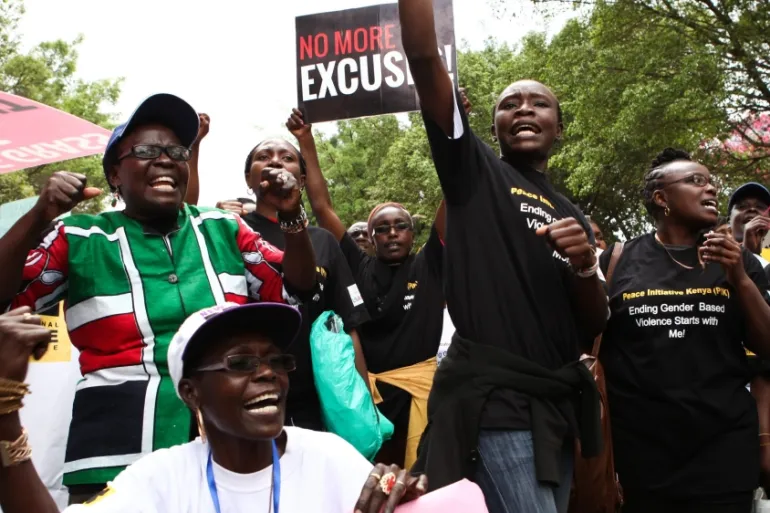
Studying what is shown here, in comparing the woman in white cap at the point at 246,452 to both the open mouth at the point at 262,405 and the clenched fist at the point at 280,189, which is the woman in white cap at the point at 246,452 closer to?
the open mouth at the point at 262,405

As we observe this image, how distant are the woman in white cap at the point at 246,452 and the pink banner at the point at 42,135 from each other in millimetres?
3765

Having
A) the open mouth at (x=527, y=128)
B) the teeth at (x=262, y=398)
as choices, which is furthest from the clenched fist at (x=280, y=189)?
the open mouth at (x=527, y=128)

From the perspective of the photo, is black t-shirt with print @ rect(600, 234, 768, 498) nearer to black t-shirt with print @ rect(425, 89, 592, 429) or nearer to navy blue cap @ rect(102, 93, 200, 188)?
black t-shirt with print @ rect(425, 89, 592, 429)

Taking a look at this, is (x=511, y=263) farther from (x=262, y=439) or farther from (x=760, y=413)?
(x=760, y=413)

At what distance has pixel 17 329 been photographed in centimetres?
231

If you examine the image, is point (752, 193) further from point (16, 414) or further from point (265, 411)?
point (16, 414)

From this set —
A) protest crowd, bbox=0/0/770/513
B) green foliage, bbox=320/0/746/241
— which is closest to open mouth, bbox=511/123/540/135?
protest crowd, bbox=0/0/770/513

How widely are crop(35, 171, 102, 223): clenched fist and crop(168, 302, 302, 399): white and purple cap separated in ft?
1.82

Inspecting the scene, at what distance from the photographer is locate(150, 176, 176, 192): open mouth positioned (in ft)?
10.6

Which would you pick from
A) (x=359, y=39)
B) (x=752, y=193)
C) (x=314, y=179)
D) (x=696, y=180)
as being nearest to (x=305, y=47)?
(x=359, y=39)

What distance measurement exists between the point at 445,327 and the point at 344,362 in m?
1.94

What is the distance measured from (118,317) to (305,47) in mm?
4538

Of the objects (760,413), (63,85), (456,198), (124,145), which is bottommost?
(760,413)

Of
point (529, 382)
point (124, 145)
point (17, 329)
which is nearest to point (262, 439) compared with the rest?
point (17, 329)
